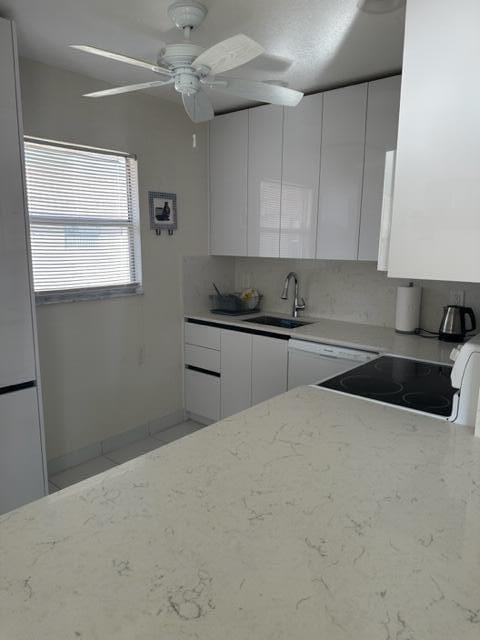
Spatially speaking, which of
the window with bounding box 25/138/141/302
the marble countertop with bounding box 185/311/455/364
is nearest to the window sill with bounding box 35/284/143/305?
the window with bounding box 25/138/141/302

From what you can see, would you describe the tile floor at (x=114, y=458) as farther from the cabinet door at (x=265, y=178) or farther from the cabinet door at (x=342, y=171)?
the cabinet door at (x=342, y=171)

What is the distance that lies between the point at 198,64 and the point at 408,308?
6.88 ft

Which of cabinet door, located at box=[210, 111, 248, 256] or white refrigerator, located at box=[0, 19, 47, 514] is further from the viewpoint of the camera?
cabinet door, located at box=[210, 111, 248, 256]

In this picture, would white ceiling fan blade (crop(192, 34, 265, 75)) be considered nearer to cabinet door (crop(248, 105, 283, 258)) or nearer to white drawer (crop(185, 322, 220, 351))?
cabinet door (crop(248, 105, 283, 258))

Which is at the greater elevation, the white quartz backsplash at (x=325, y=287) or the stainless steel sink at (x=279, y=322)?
the white quartz backsplash at (x=325, y=287)

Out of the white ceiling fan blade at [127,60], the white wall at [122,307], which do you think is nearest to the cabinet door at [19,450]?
the white wall at [122,307]

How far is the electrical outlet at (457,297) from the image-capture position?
9.60 ft

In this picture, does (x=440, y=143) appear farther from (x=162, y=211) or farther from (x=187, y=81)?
(x=162, y=211)

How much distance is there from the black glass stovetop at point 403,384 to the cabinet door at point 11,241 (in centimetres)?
152

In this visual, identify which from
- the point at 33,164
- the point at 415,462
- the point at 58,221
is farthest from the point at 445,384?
the point at 33,164

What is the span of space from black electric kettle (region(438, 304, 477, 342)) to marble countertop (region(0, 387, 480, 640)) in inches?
63.0

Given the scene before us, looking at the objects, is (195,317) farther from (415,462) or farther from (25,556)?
(25,556)

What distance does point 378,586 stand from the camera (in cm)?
80

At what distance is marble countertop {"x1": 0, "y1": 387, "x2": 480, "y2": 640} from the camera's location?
2.40 feet
